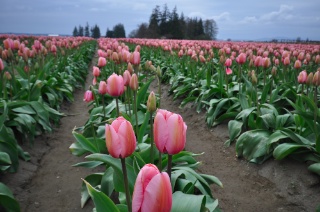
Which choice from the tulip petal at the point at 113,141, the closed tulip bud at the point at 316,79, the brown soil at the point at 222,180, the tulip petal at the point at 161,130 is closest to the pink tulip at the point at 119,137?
the tulip petal at the point at 113,141

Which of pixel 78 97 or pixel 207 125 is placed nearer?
pixel 207 125

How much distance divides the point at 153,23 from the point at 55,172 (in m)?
61.0

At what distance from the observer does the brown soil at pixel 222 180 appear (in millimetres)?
3090

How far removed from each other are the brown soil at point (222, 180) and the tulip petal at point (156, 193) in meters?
2.08

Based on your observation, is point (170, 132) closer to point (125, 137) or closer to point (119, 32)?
point (125, 137)

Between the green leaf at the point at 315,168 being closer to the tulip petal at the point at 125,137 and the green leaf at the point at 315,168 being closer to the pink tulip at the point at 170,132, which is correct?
the pink tulip at the point at 170,132

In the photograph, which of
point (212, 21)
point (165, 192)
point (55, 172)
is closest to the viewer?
point (165, 192)

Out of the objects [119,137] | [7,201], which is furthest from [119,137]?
[7,201]

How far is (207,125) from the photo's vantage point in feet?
18.2

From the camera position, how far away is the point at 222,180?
12.3 ft

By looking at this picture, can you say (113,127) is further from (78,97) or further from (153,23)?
(153,23)

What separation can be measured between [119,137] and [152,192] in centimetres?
48

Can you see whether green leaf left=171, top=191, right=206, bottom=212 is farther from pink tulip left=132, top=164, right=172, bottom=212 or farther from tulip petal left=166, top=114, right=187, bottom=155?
pink tulip left=132, top=164, right=172, bottom=212

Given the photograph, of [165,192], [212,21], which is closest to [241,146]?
[165,192]
